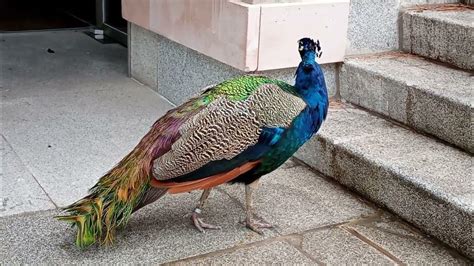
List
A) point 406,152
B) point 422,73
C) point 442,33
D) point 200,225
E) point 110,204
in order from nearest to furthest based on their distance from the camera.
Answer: point 110,204 → point 200,225 → point 406,152 → point 422,73 → point 442,33

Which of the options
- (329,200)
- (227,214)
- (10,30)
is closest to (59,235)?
(227,214)

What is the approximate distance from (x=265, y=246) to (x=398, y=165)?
0.86 meters

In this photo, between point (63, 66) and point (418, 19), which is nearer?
point (418, 19)

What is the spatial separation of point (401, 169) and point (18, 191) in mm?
1987

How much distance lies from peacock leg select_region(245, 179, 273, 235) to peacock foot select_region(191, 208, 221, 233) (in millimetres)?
153

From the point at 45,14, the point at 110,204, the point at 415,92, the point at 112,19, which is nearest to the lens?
the point at 110,204

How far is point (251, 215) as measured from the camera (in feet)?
12.2

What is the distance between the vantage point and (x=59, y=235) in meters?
3.54

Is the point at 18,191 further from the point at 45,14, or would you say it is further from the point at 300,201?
the point at 45,14

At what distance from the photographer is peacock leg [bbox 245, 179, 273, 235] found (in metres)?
3.61

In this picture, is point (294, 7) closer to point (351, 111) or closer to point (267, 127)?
point (351, 111)

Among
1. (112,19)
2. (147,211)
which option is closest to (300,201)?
(147,211)

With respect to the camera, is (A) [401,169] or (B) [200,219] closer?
(B) [200,219]

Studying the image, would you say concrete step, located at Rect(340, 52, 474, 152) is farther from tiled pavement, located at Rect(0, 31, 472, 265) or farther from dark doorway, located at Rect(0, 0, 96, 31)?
dark doorway, located at Rect(0, 0, 96, 31)
